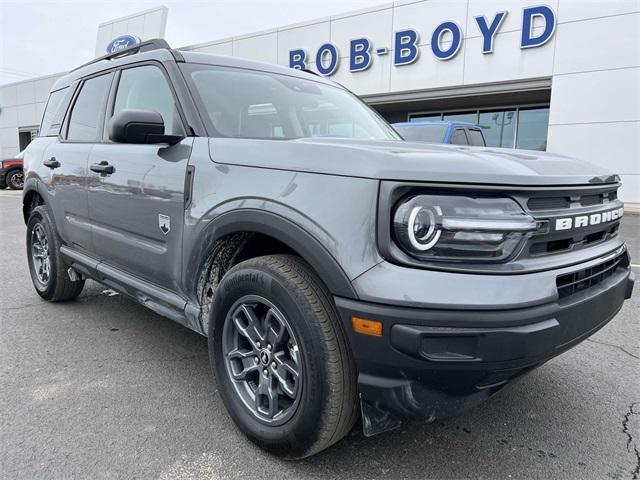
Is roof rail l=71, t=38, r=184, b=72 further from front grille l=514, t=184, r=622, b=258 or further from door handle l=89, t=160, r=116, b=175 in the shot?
front grille l=514, t=184, r=622, b=258

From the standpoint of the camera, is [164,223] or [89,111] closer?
[164,223]

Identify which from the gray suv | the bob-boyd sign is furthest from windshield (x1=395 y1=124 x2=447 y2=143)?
the bob-boyd sign

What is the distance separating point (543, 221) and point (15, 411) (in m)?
2.62

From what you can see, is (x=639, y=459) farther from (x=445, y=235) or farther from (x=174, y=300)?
(x=174, y=300)

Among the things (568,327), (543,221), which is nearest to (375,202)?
(543,221)

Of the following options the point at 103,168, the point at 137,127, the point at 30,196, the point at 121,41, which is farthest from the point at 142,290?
the point at 121,41

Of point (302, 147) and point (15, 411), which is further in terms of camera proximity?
point (15, 411)

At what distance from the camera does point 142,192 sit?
2.73 metres

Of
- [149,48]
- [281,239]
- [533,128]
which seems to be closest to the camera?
[281,239]

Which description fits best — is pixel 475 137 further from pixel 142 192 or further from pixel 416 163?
pixel 416 163

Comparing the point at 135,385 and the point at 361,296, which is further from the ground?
the point at 361,296

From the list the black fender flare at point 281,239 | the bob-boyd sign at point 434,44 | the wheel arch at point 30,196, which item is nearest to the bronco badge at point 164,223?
the black fender flare at point 281,239

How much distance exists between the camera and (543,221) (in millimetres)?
1736

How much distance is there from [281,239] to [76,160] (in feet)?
7.62
